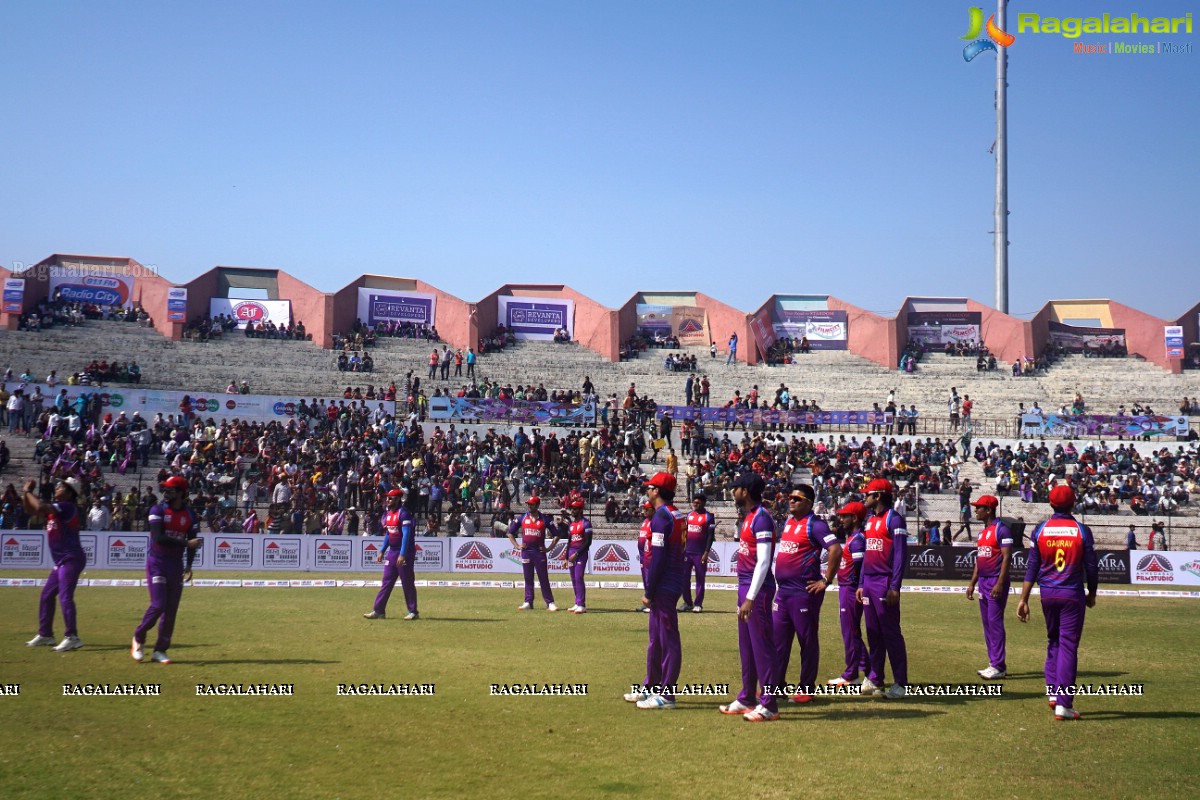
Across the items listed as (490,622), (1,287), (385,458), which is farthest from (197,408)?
(490,622)

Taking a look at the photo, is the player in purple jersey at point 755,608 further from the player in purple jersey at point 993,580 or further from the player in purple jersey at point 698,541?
the player in purple jersey at point 993,580

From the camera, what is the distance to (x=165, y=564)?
11570 mm

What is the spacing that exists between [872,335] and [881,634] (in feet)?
165

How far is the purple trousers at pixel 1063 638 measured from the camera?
920 centimetres

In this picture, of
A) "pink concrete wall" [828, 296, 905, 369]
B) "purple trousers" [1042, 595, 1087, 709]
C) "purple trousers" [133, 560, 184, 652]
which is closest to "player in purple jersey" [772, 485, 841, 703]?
"purple trousers" [1042, 595, 1087, 709]

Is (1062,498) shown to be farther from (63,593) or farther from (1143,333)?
(1143,333)

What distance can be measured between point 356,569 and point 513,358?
27792 millimetres

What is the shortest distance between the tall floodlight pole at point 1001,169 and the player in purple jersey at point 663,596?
6084 cm

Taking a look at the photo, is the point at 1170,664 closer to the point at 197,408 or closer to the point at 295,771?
the point at 295,771

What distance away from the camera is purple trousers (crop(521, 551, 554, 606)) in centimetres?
1875

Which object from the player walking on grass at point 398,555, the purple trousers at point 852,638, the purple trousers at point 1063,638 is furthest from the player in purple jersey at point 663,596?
the player walking on grass at point 398,555

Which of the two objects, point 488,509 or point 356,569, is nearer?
point 356,569

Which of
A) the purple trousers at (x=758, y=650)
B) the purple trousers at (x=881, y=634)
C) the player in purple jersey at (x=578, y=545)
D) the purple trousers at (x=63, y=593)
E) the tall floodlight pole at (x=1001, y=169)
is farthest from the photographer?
the tall floodlight pole at (x=1001, y=169)

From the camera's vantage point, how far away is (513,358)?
56.3m
